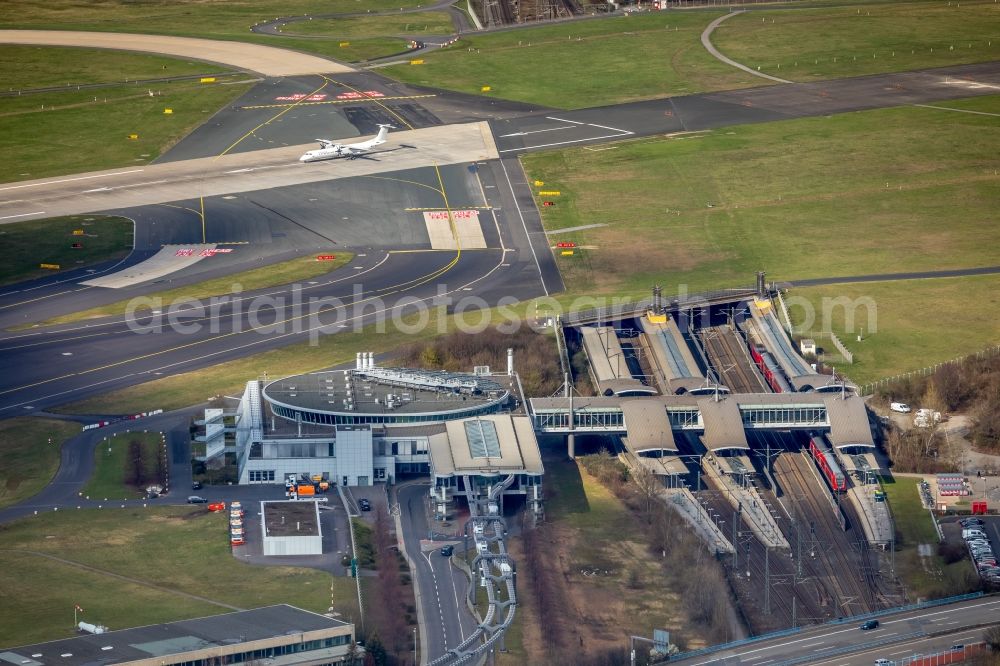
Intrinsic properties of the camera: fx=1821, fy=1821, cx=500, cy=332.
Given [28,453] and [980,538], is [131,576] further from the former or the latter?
[980,538]

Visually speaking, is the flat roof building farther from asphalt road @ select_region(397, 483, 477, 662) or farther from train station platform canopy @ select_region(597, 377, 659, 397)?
train station platform canopy @ select_region(597, 377, 659, 397)

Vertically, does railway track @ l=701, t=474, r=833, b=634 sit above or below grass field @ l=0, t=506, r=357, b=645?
below

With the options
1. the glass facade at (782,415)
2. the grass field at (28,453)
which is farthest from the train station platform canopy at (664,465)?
the grass field at (28,453)

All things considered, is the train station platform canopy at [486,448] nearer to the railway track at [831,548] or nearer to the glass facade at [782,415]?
the glass facade at [782,415]

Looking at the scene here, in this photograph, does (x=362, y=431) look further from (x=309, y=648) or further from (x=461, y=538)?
(x=309, y=648)

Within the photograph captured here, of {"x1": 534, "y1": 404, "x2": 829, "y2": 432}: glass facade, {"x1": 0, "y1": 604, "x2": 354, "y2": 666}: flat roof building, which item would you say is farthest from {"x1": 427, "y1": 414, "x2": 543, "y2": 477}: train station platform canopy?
{"x1": 0, "y1": 604, "x2": 354, "y2": 666}: flat roof building

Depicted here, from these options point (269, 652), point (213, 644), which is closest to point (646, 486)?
point (269, 652)
